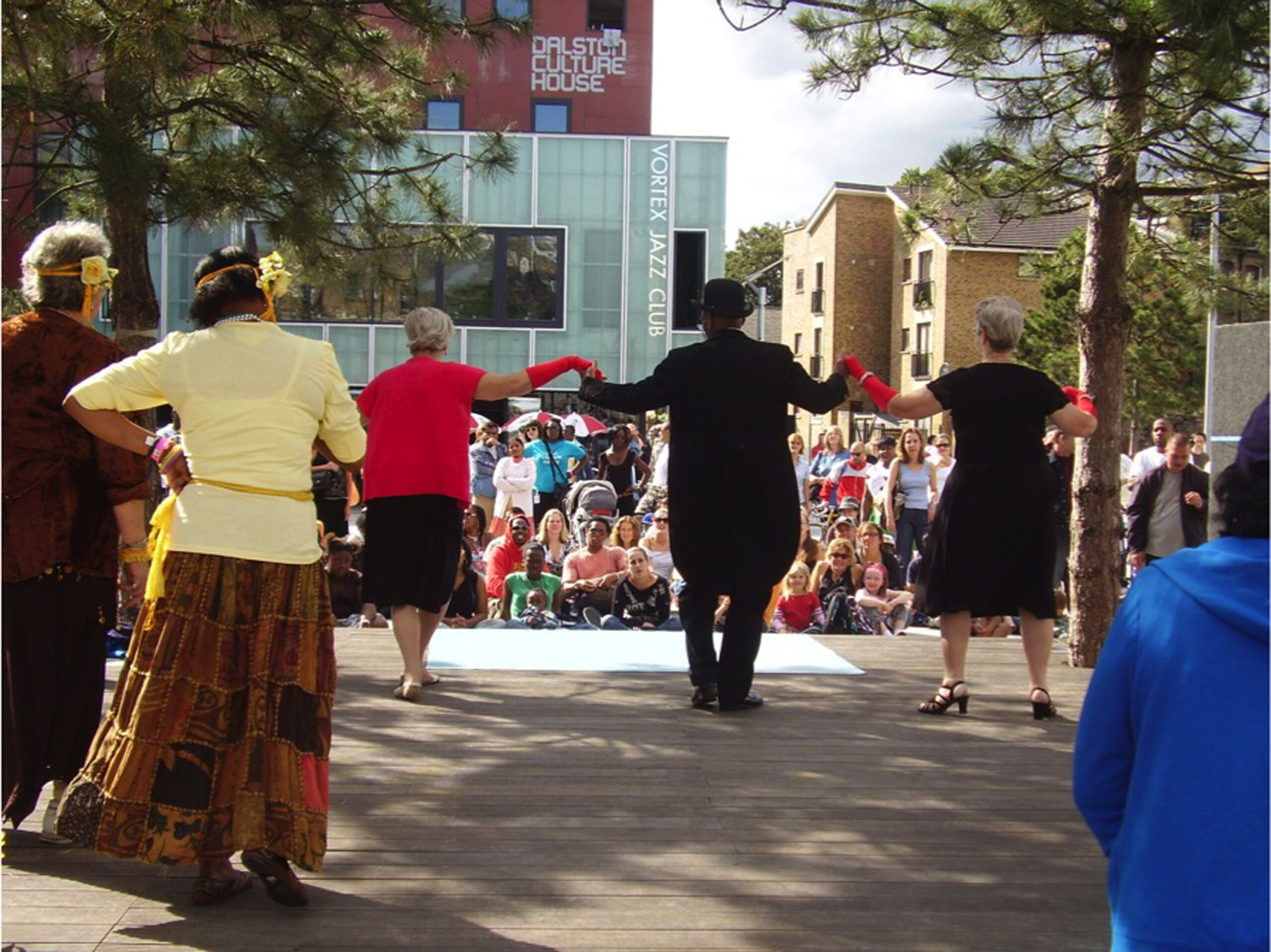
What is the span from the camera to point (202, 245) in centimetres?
3128

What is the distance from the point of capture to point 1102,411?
7.95 metres

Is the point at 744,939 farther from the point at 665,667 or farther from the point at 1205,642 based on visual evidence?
the point at 665,667

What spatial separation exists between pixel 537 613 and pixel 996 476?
14.3ft

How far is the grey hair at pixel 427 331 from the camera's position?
6.50 m

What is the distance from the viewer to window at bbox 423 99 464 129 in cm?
3869

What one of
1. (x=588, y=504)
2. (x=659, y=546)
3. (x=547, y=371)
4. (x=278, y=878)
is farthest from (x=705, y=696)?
(x=588, y=504)

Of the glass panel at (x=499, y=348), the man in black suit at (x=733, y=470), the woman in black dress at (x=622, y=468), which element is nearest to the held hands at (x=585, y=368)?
the man in black suit at (x=733, y=470)

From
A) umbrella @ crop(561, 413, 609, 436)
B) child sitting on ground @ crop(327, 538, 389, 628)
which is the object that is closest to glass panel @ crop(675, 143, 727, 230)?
umbrella @ crop(561, 413, 609, 436)

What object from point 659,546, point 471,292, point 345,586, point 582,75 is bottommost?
point 345,586

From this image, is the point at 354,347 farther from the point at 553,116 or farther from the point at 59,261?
the point at 59,261

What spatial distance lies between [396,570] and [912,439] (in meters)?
7.74

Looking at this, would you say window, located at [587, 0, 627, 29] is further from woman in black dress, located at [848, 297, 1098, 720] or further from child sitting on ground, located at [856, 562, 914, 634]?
woman in black dress, located at [848, 297, 1098, 720]

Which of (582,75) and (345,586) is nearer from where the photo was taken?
(345,586)

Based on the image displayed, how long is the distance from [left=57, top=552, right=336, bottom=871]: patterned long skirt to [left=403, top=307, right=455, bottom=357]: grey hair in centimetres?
282
